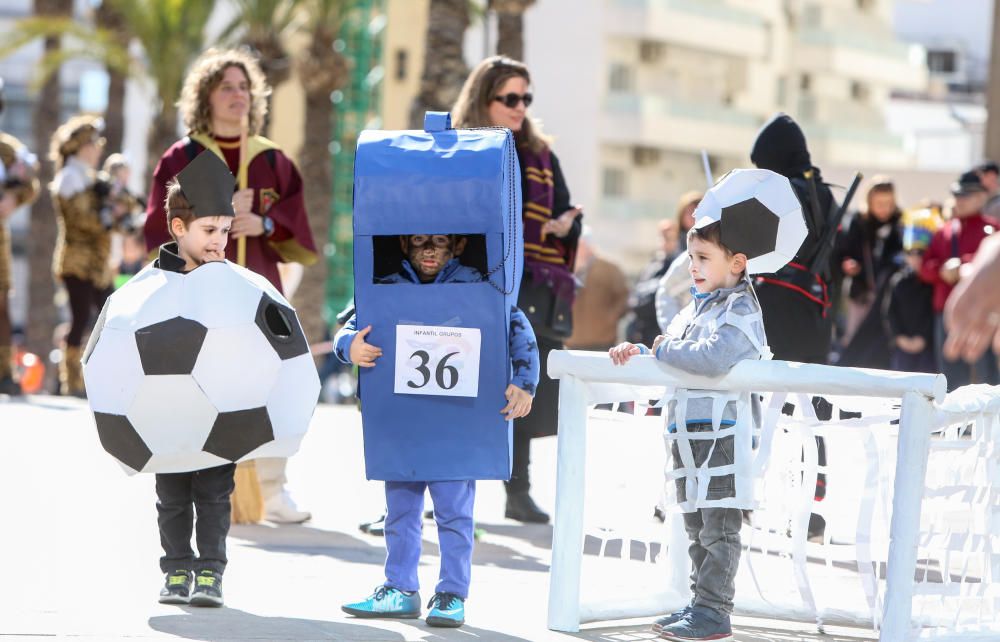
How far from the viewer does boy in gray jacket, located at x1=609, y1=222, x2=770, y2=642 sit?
5.57 metres

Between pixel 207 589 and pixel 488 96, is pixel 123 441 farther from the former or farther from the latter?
Answer: pixel 488 96

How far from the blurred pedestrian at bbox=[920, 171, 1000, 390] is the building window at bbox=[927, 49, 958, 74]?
71069mm

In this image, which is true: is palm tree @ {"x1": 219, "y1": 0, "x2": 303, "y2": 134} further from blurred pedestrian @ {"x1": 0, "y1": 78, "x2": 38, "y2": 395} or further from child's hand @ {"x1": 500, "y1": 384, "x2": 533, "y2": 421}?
child's hand @ {"x1": 500, "y1": 384, "x2": 533, "y2": 421}

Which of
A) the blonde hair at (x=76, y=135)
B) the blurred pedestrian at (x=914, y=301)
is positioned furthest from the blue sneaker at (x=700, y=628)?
the blonde hair at (x=76, y=135)

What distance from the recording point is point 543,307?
816cm

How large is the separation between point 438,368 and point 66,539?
2172 mm

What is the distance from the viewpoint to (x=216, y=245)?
619 cm

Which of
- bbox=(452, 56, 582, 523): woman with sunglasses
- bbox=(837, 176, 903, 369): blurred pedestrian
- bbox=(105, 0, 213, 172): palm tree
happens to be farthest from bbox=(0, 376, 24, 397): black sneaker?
bbox=(105, 0, 213, 172): palm tree

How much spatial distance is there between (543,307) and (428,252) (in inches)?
84.0

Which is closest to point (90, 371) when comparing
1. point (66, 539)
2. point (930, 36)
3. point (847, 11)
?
point (66, 539)

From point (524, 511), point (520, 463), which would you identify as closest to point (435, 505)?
point (520, 463)

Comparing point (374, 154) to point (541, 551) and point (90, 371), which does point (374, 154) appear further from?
point (541, 551)

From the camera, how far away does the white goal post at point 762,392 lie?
5164mm

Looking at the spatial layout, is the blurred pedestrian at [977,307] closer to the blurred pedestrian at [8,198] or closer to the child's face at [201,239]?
the child's face at [201,239]
